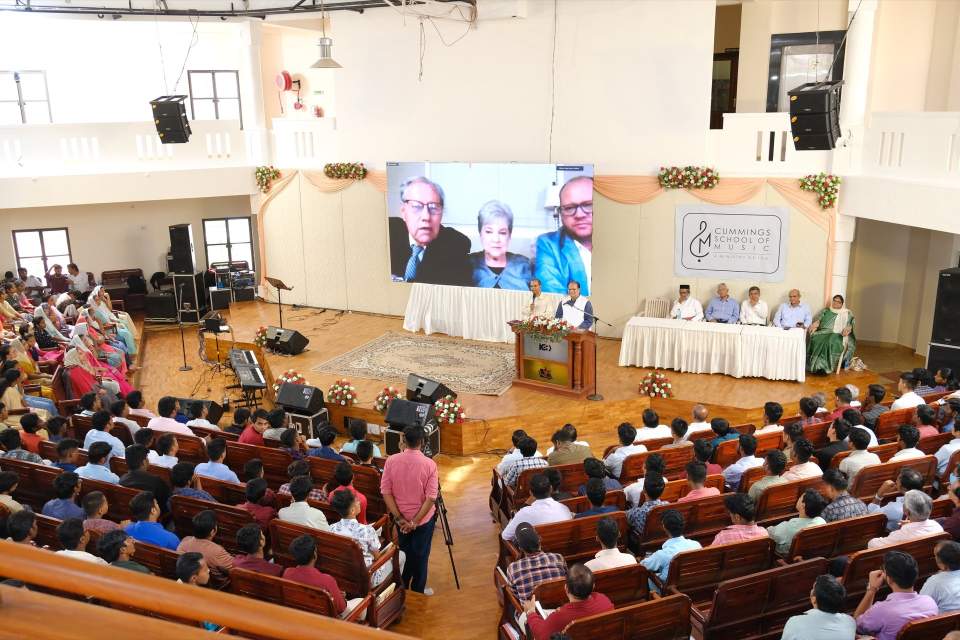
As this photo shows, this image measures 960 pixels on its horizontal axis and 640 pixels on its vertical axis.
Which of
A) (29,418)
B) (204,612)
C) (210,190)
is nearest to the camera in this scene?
(204,612)

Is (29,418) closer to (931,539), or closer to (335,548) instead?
(335,548)

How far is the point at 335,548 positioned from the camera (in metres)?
5.29

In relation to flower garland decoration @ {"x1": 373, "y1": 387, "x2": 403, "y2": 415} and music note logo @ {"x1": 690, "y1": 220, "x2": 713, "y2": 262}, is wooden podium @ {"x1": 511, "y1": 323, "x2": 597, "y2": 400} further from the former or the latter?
music note logo @ {"x1": 690, "y1": 220, "x2": 713, "y2": 262}

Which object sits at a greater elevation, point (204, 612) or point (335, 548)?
point (204, 612)

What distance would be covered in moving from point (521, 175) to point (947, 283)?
19.8ft

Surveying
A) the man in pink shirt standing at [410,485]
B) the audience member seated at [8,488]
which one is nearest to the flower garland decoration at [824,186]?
the man in pink shirt standing at [410,485]

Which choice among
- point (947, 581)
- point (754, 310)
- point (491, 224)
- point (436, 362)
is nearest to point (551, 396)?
point (436, 362)

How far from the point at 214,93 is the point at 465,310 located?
847 cm

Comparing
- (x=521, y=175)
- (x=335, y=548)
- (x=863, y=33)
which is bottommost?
(x=335, y=548)

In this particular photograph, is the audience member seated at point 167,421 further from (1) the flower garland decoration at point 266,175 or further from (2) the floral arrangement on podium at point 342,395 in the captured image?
(1) the flower garland decoration at point 266,175

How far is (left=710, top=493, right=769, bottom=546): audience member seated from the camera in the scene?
16.9 feet

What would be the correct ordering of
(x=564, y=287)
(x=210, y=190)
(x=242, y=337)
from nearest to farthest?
(x=564, y=287) < (x=242, y=337) < (x=210, y=190)

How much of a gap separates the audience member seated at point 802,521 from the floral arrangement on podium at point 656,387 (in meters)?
5.27

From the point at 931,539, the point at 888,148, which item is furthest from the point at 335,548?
the point at 888,148
